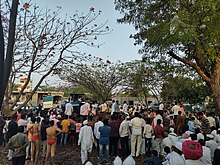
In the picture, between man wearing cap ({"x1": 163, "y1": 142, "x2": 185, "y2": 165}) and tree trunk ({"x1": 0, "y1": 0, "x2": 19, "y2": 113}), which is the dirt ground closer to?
man wearing cap ({"x1": 163, "y1": 142, "x2": 185, "y2": 165})

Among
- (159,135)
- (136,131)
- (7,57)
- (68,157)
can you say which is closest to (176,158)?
(159,135)

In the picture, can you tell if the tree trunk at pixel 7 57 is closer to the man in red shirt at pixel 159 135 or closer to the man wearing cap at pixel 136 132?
the man wearing cap at pixel 136 132

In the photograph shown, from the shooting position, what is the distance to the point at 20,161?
25.3 ft

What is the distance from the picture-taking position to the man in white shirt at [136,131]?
1002 cm

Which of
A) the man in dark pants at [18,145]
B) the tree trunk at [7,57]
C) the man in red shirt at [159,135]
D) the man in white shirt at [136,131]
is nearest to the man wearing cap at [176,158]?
the man in red shirt at [159,135]

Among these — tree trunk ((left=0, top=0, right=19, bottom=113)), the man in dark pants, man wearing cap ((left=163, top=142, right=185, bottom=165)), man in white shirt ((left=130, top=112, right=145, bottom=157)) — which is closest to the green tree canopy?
man in white shirt ((left=130, top=112, right=145, bottom=157))

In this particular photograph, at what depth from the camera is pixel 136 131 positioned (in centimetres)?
1002

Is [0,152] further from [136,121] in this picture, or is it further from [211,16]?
[211,16]

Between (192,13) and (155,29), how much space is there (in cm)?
147

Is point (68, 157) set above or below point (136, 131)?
below

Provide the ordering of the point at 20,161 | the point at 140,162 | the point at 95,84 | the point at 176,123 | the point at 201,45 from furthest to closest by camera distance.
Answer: the point at 95,84 → the point at 176,123 → the point at 201,45 → the point at 140,162 → the point at 20,161

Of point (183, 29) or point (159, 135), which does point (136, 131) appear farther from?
point (183, 29)

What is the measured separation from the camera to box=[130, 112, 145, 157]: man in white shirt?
32.9 ft

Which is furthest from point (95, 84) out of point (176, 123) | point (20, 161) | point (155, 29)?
point (20, 161)
